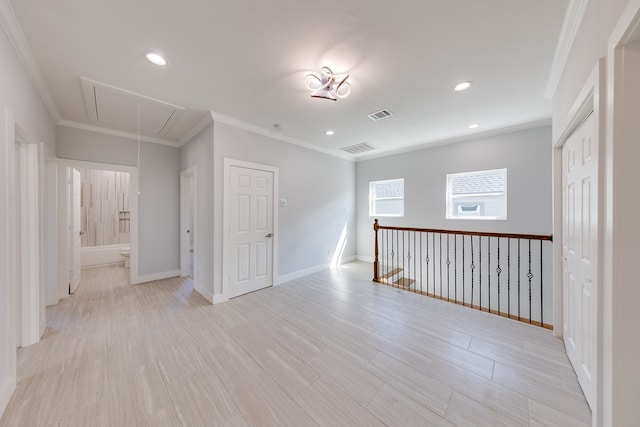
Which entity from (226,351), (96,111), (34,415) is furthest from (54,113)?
(226,351)

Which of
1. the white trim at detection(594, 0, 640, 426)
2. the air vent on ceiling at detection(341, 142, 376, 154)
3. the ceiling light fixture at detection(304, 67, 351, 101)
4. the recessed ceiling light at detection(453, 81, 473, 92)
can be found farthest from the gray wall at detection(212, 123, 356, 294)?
the white trim at detection(594, 0, 640, 426)

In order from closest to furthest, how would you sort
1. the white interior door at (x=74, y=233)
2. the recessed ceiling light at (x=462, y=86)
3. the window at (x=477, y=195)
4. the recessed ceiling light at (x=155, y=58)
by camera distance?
1. the recessed ceiling light at (x=155, y=58)
2. the recessed ceiling light at (x=462, y=86)
3. the white interior door at (x=74, y=233)
4. the window at (x=477, y=195)

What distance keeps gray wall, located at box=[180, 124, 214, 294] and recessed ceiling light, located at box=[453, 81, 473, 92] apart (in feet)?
10.9

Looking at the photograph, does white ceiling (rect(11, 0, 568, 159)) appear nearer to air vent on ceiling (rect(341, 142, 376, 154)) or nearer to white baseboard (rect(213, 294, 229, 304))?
air vent on ceiling (rect(341, 142, 376, 154))

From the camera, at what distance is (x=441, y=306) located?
10.2 feet

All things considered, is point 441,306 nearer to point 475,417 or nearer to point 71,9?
point 475,417

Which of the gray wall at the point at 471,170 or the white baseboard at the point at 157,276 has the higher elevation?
the gray wall at the point at 471,170

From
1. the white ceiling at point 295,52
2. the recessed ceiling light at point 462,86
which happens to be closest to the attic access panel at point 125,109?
the white ceiling at point 295,52

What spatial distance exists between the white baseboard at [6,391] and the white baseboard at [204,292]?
1.77 meters

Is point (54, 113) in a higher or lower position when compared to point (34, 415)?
higher

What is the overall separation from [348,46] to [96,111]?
365 cm

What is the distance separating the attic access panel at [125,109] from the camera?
2.63 metres

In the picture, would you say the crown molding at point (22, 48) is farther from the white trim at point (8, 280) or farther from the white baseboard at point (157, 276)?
the white baseboard at point (157, 276)

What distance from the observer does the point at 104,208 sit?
19.2 feet
